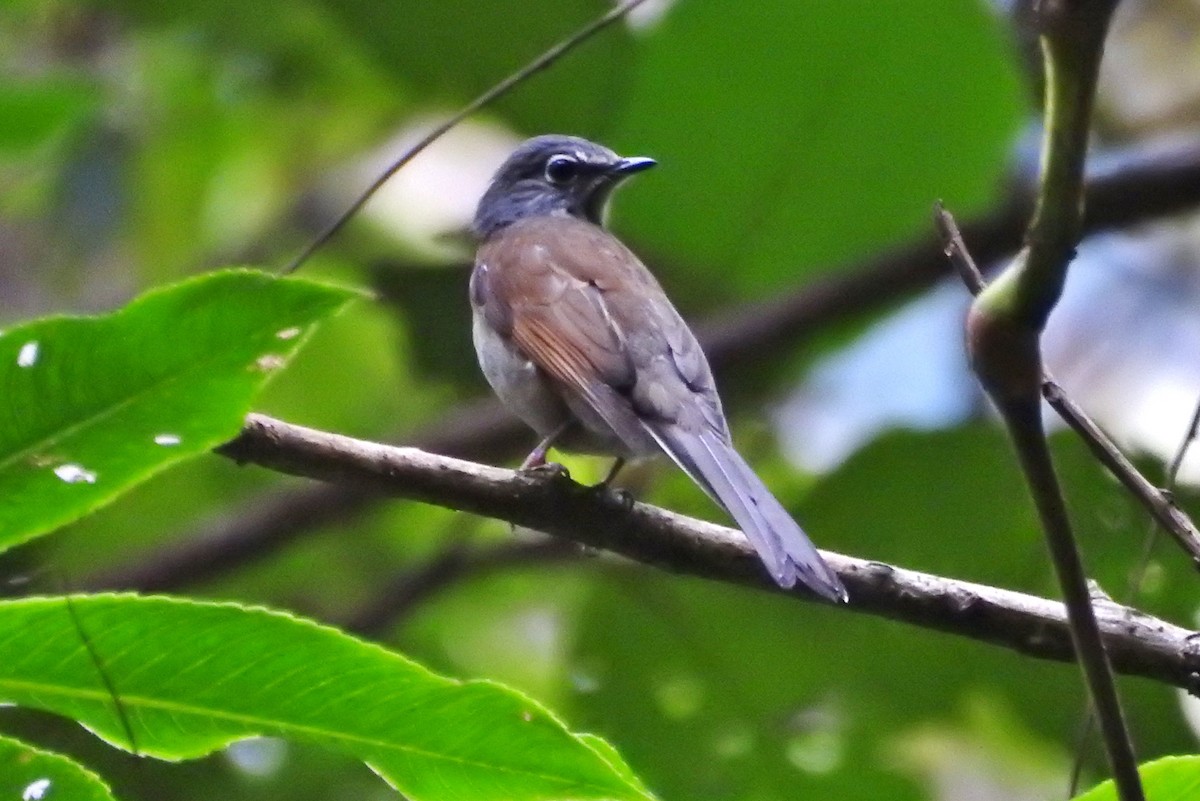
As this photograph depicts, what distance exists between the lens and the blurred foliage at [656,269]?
509cm

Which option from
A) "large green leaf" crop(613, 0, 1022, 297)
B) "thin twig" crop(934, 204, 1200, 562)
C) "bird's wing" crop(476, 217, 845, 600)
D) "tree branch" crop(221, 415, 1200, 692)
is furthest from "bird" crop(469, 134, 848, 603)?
"large green leaf" crop(613, 0, 1022, 297)

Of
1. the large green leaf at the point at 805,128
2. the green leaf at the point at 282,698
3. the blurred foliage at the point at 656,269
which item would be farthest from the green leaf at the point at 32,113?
the green leaf at the point at 282,698

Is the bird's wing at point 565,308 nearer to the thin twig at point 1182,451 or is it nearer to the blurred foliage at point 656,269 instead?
the blurred foliage at point 656,269

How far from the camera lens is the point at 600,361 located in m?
4.06

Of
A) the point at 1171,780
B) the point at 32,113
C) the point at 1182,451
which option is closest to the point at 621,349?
the point at 1182,451

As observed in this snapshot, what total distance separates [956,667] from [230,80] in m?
4.36

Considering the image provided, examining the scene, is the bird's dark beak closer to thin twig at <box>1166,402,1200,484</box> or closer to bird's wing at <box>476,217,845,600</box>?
bird's wing at <box>476,217,845,600</box>

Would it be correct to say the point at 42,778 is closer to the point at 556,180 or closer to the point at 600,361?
the point at 600,361

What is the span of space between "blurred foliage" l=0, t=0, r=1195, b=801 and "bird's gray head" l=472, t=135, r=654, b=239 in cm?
38

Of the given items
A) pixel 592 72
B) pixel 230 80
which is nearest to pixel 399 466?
pixel 592 72

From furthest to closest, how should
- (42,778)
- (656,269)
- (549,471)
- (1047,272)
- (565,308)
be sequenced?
(656,269)
(565,308)
(549,471)
(42,778)
(1047,272)

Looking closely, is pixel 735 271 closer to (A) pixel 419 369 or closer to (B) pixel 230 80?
(A) pixel 419 369

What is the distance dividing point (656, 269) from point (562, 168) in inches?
36.8

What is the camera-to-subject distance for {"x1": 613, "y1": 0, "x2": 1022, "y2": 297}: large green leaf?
614cm
